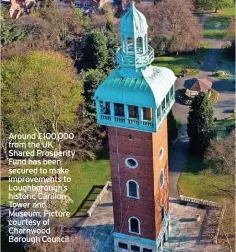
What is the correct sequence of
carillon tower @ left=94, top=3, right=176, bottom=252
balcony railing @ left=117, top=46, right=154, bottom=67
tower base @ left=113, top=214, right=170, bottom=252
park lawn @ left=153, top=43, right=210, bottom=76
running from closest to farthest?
carillon tower @ left=94, top=3, right=176, bottom=252
balcony railing @ left=117, top=46, right=154, bottom=67
tower base @ left=113, top=214, right=170, bottom=252
park lawn @ left=153, top=43, right=210, bottom=76

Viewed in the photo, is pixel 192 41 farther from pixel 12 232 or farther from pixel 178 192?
pixel 12 232

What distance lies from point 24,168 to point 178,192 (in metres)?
16.1

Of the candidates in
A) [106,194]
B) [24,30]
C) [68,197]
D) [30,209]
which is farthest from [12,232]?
[24,30]

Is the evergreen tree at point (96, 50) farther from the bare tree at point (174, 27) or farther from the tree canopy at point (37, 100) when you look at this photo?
the tree canopy at point (37, 100)

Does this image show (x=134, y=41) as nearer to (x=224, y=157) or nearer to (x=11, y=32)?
(x=224, y=157)

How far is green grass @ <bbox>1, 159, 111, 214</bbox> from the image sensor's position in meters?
46.8

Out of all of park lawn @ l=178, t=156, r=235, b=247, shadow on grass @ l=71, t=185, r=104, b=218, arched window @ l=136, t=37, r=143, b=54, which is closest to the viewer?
arched window @ l=136, t=37, r=143, b=54

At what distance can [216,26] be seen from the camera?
276 feet

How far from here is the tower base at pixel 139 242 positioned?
36750 mm

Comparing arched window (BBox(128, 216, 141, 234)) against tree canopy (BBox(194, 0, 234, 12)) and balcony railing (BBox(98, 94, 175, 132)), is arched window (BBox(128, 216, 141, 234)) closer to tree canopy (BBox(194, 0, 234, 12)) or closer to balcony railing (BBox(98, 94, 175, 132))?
balcony railing (BBox(98, 94, 175, 132))

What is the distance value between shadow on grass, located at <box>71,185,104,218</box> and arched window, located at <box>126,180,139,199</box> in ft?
32.4

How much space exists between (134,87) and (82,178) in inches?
793

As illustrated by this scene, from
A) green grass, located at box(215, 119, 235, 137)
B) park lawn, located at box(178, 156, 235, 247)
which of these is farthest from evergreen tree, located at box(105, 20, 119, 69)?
park lawn, located at box(178, 156, 235, 247)

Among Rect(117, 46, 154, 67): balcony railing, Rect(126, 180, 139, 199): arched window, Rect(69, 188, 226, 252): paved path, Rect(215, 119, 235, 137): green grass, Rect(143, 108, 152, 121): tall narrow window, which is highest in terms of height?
Rect(117, 46, 154, 67): balcony railing
